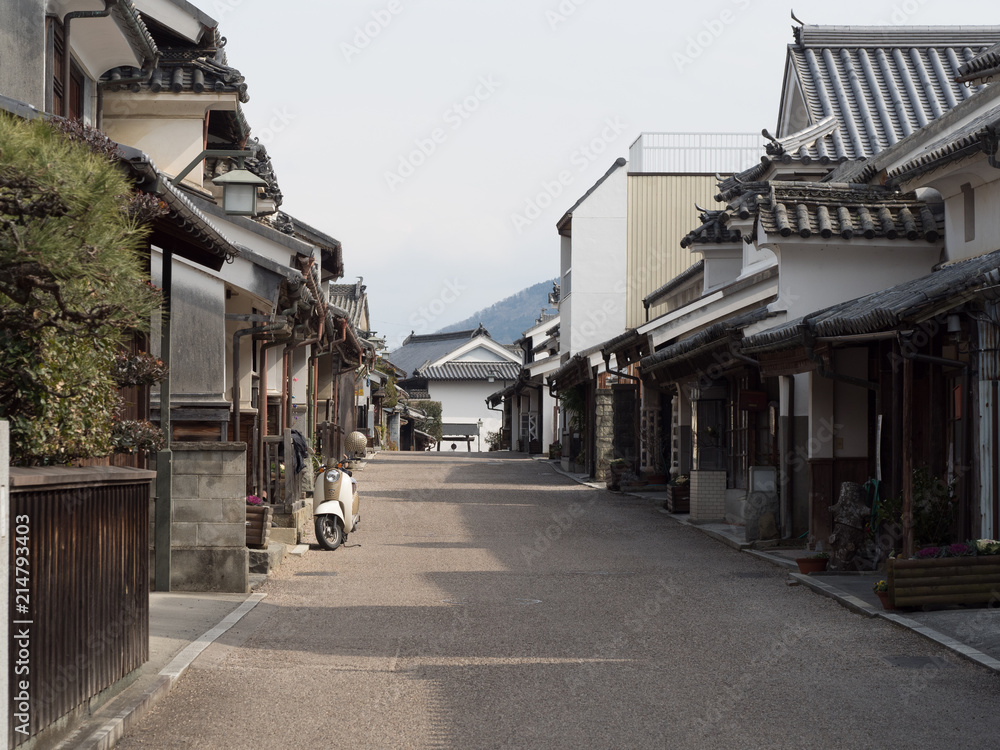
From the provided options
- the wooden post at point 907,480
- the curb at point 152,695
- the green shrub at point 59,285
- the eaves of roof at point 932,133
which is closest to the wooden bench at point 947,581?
the wooden post at point 907,480

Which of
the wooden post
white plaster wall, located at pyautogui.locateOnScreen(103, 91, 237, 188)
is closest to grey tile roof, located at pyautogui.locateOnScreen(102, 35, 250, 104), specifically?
white plaster wall, located at pyautogui.locateOnScreen(103, 91, 237, 188)

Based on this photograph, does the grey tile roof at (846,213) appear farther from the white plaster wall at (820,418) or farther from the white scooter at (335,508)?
the white scooter at (335,508)

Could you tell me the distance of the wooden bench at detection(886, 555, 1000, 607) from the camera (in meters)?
10.0

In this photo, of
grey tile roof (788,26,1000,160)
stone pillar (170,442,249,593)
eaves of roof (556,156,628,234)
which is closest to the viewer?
stone pillar (170,442,249,593)

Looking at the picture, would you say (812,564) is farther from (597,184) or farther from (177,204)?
(597,184)

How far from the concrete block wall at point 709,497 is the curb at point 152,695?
11.3 m

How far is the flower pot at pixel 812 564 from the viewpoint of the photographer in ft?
42.8

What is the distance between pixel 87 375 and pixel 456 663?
3.47 metres

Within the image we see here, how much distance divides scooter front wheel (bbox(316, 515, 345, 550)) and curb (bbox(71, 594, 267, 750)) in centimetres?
552

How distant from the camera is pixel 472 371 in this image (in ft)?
241

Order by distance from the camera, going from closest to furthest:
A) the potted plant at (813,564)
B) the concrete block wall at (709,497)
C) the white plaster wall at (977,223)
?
the potted plant at (813,564) < the white plaster wall at (977,223) < the concrete block wall at (709,497)

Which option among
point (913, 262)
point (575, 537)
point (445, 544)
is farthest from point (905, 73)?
point (445, 544)

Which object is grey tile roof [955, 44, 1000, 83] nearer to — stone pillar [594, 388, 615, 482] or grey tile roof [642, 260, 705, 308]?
grey tile roof [642, 260, 705, 308]

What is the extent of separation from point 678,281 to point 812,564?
60.2 ft
